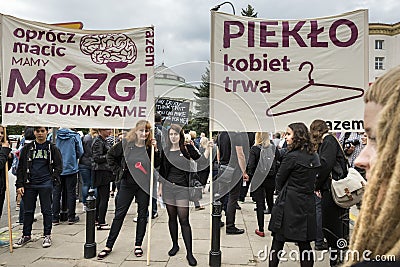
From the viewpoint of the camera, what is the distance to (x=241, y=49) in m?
4.74

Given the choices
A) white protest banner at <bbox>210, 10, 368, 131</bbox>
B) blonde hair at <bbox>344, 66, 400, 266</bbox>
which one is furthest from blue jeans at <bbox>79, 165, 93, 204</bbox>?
blonde hair at <bbox>344, 66, 400, 266</bbox>

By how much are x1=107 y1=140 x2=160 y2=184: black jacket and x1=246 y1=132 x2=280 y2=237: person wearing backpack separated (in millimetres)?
1889

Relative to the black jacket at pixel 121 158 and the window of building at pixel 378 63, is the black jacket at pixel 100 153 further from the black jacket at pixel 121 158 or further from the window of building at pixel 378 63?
the window of building at pixel 378 63

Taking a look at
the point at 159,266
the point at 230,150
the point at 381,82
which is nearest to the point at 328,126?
the point at 230,150

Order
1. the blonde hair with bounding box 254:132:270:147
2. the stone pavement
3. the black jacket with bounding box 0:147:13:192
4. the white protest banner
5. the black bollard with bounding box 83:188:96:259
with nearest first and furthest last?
1. the white protest banner
2. the stone pavement
3. the black bollard with bounding box 83:188:96:259
4. the black jacket with bounding box 0:147:13:192
5. the blonde hair with bounding box 254:132:270:147

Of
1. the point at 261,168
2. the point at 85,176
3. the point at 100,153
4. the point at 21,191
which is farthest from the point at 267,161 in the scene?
the point at 21,191

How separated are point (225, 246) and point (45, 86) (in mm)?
3553

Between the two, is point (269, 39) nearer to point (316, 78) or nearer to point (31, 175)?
point (316, 78)

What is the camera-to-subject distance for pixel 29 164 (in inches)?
212

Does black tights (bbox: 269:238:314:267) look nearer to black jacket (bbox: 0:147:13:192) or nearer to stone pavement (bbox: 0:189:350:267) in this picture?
stone pavement (bbox: 0:189:350:267)

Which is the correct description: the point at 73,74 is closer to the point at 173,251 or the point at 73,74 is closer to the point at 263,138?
the point at 173,251

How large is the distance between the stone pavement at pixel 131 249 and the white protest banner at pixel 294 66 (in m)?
1.86

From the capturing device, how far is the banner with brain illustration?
514 centimetres

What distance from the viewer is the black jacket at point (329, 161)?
453cm
